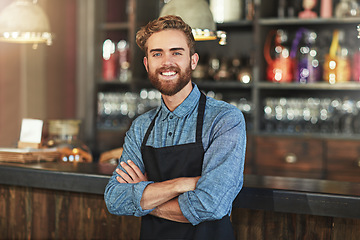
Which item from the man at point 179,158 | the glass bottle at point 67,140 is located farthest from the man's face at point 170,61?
the glass bottle at point 67,140

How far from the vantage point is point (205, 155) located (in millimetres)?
1533

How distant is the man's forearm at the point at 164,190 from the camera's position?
1.52 metres

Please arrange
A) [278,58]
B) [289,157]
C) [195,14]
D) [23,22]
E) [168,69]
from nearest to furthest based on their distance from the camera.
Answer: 1. [168,69]
2. [195,14]
3. [23,22]
4. [289,157]
5. [278,58]

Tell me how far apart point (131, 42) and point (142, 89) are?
0.40m

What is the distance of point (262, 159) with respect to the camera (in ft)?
11.7

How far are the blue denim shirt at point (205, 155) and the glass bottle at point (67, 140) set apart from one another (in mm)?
757

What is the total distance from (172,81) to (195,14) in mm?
474

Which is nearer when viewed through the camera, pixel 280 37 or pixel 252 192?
pixel 252 192

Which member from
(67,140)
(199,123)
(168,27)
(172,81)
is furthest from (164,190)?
(67,140)

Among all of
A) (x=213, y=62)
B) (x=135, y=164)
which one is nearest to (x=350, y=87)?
(x=213, y=62)

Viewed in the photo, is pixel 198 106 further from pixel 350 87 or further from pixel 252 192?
pixel 350 87

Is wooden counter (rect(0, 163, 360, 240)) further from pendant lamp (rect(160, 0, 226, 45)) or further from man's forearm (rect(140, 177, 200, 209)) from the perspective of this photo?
pendant lamp (rect(160, 0, 226, 45))

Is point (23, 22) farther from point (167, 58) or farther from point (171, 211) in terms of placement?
point (171, 211)

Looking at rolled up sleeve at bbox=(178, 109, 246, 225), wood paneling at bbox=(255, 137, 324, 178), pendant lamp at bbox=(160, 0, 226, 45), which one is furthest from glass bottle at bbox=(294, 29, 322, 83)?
rolled up sleeve at bbox=(178, 109, 246, 225)
